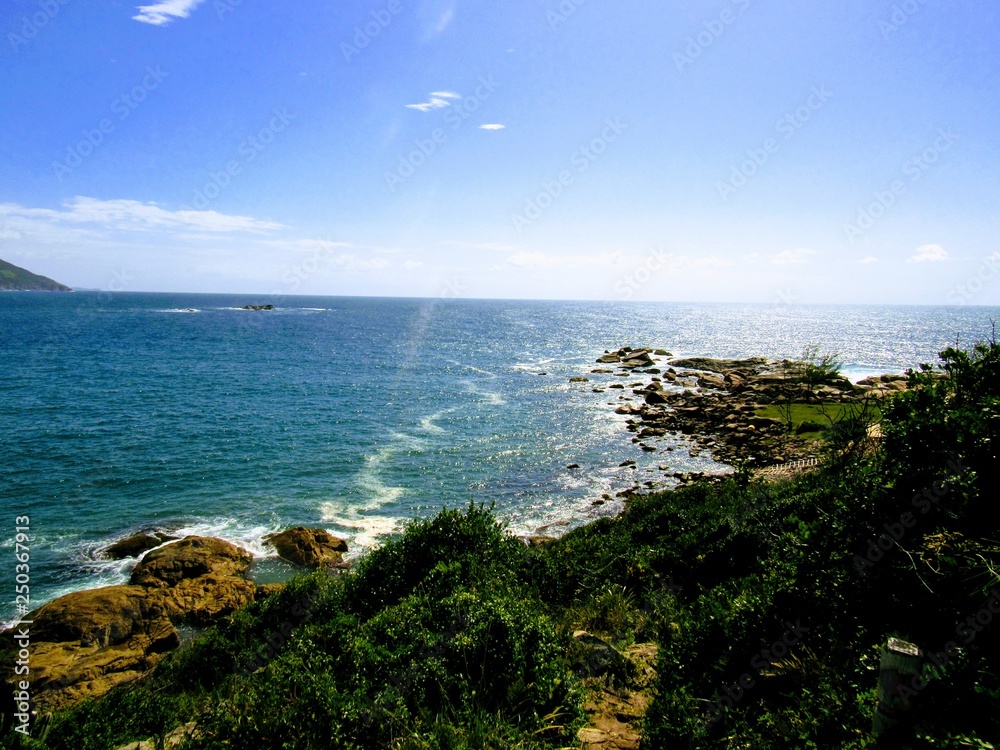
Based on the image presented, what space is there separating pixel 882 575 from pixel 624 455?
3254 cm

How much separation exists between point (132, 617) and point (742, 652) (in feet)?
68.4

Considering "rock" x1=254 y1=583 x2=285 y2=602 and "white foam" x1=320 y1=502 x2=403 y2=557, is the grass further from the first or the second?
"rock" x1=254 y1=583 x2=285 y2=602

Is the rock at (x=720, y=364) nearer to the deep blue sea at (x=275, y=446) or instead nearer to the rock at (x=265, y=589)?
the deep blue sea at (x=275, y=446)

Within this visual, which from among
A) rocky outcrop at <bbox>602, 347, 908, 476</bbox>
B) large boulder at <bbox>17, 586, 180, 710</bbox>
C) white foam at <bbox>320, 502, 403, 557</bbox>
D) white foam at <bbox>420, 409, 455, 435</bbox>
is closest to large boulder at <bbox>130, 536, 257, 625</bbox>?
large boulder at <bbox>17, 586, 180, 710</bbox>

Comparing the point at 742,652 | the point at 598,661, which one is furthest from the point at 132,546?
the point at 742,652

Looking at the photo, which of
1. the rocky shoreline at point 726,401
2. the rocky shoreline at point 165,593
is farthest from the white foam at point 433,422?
the rocky shoreline at point 165,593

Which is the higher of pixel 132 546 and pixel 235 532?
pixel 132 546

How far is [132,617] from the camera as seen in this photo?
1819 centimetres

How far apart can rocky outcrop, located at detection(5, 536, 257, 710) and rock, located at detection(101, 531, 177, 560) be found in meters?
1.28

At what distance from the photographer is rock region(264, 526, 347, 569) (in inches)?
899

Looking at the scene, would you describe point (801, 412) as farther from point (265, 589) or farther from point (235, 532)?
point (235, 532)

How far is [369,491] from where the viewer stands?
30.5 metres

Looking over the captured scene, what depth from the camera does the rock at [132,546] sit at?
2247 centimetres

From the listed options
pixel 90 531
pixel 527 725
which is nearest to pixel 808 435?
pixel 527 725
